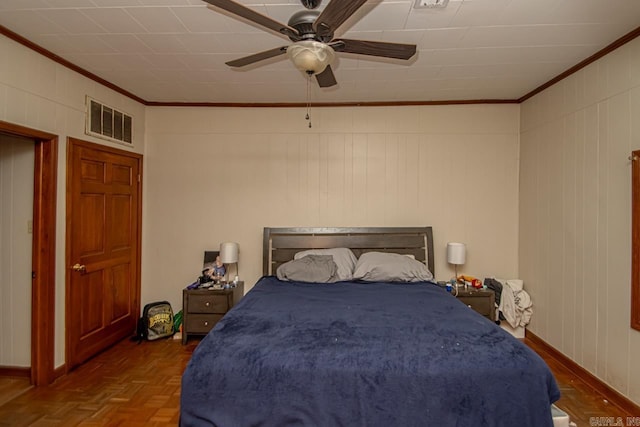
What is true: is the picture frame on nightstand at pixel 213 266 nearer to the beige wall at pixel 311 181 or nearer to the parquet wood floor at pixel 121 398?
the beige wall at pixel 311 181

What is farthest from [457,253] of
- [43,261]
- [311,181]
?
[43,261]

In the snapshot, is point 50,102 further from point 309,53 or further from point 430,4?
point 430,4

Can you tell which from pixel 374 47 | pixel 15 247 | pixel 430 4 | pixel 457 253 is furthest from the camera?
pixel 457 253

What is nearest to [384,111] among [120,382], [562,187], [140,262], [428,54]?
[428,54]

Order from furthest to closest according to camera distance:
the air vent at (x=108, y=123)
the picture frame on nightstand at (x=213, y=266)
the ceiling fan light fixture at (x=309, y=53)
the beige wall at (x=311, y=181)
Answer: the beige wall at (x=311, y=181)
the picture frame on nightstand at (x=213, y=266)
the air vent at (x=108, y=123)
the ceiling fan light fixture at (x=309, y=53)

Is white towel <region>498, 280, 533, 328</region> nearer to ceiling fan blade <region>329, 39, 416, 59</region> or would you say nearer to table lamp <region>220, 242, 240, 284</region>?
ceiling fan blade <region>329, 39, 416, 59</region>

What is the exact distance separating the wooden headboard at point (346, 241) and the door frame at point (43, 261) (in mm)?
1919

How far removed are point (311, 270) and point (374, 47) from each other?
2.10 metres

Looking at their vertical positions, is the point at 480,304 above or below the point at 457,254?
below

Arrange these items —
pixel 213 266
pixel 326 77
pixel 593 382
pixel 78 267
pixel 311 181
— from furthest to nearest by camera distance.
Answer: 1. pixel 311 181
2. pixel 213 266
3. pixel 78 267
4. pixel 593 382
5. pixel 326 77

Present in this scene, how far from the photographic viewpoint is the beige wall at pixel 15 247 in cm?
273

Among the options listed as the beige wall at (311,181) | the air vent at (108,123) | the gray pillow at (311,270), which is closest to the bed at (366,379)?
the gray pillow at (311,270)

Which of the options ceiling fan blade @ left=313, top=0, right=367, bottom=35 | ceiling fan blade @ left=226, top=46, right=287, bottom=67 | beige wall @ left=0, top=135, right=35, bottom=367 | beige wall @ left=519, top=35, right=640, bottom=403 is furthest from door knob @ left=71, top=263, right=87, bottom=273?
beige wall @ left=519, top=35, right=640, bottom=403

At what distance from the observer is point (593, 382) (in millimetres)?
2643
